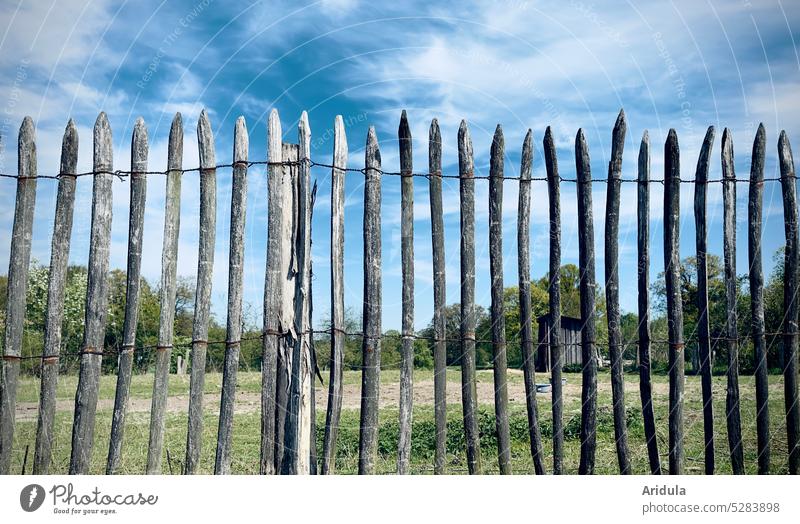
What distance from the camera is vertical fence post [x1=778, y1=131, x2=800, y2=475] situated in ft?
18.9

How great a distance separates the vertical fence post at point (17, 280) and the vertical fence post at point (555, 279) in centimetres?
423

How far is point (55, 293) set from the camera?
532 cm

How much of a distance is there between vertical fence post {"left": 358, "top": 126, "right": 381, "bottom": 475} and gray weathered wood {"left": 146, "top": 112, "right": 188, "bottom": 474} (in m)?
1.25

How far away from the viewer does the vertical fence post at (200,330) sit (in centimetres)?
515

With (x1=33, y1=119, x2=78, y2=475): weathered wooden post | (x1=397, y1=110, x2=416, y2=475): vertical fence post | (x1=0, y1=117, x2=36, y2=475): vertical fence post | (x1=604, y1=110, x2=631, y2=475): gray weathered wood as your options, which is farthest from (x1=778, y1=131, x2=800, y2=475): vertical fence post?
(x1=0, y1=117, x2=36, y2=475): vertical fence post

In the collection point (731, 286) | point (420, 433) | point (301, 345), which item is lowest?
point (420, 433)

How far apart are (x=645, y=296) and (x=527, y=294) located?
1002 mm

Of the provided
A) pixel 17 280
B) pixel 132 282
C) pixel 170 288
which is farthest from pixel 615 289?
pixel 17 280

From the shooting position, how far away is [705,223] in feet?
18.3

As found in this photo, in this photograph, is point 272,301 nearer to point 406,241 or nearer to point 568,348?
point 406,241

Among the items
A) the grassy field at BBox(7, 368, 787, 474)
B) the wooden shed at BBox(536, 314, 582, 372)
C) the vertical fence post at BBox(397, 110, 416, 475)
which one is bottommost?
the grassy field at BBox(7, 368, 787, 474)

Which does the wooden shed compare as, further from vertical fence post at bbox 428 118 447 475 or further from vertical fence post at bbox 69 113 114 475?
vertical fence post at bbox 69 113 114 475
